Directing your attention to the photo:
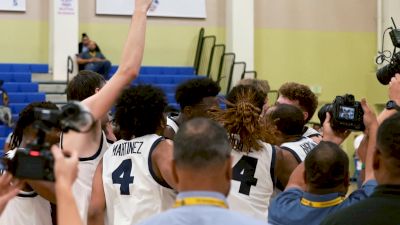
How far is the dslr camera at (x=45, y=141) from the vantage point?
195 cm

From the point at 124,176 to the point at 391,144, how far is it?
1487 millimetres

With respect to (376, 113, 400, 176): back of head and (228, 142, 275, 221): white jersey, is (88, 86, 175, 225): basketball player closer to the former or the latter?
(228, 142, 275, 221): white jersey

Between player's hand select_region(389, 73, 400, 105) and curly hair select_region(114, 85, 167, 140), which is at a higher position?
player's hand select_region(389, 73, 400, 105)

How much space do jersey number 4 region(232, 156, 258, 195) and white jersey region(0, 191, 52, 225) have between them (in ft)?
3.35

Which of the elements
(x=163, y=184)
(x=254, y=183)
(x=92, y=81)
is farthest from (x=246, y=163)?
(x=92, y=81)

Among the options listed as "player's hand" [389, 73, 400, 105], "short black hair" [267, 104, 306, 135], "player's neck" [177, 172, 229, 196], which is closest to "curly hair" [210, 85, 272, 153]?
"short black hair" [267, 104, 306, 135]

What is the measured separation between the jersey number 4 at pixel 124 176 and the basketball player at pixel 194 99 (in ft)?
2.70

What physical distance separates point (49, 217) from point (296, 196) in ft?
4.47

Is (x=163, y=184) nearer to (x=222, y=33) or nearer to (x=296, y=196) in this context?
(x=296, y=196)

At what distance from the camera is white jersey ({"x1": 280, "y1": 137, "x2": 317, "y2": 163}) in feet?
12.9

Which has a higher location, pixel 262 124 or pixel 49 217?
pixel 262 124

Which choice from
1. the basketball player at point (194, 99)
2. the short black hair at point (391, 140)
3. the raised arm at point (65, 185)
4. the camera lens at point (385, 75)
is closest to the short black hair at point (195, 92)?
the basketball player at point (194, 99)

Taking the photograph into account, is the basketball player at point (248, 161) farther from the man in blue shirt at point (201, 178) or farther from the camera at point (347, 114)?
the man in blue shirt at point (201, 178)

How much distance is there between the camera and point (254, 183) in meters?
3.79
